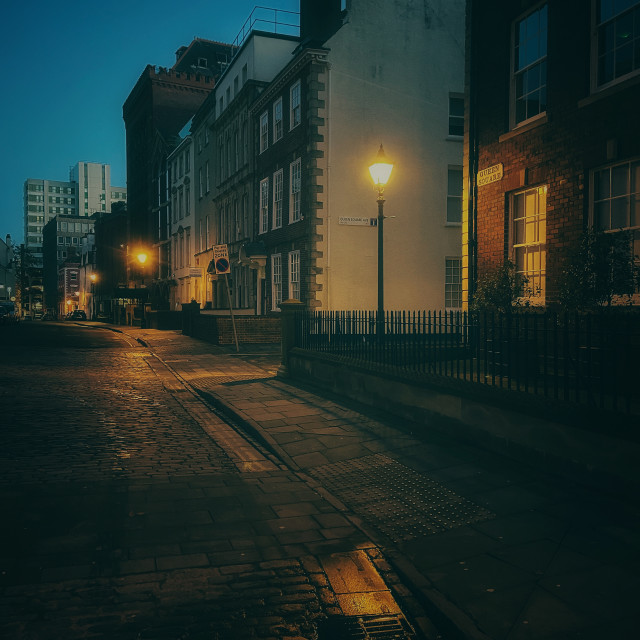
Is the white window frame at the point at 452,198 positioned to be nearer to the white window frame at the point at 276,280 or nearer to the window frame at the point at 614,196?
the white window frame at the point at 276,280

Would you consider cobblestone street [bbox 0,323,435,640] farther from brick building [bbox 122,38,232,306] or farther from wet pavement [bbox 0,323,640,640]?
brick building [bbox 122,38,232,306]

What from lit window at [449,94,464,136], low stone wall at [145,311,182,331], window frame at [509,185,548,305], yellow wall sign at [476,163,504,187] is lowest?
low stone wall at [145,311,182,331]

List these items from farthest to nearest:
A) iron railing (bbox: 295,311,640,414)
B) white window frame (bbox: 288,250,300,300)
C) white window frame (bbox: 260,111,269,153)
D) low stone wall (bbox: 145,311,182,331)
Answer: low stone wall (bbox: 145,311,182,331) < white window frame (bbox: 260,111,269,153) < white window frame (bbox: 288,250,300,300) < iron railing (bbox: 295,311,640,414)

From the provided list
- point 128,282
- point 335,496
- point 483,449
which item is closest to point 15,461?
point 335,496

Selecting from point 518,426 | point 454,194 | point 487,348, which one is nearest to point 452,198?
point 454,194

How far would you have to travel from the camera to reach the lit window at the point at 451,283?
80.2 ft

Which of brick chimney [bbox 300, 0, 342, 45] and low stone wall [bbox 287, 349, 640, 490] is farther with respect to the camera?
brick chimney [bbox 300, 0, 342, 45]

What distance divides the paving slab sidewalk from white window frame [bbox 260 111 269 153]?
69.5 feet

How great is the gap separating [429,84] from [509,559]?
73.8 feet

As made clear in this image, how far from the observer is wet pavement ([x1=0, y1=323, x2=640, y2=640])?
361cm

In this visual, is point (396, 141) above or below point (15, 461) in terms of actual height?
above

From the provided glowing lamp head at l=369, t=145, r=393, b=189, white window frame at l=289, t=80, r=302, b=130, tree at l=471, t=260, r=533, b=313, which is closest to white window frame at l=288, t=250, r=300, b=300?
white window frame at l=289, t=80, r=302, b=130

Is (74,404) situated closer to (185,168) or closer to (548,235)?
(548,235)

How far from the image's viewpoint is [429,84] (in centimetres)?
2392
